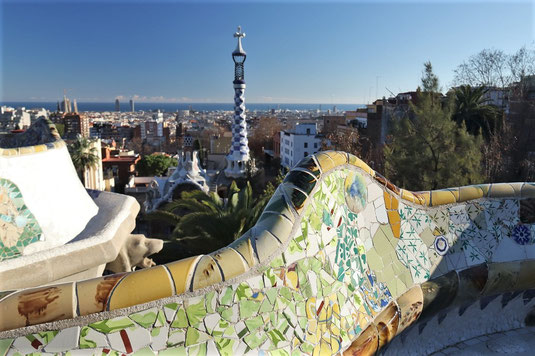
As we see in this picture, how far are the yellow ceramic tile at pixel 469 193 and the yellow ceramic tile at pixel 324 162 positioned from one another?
169 cm

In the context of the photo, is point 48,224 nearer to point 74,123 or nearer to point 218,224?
point 218,224

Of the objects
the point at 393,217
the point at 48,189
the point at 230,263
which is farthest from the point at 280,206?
the point at 48,189

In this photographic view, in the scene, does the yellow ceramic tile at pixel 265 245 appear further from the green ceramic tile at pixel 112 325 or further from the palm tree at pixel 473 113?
the palm tree at pixel 473 113

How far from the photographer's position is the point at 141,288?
1.87 meters

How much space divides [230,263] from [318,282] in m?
0.71

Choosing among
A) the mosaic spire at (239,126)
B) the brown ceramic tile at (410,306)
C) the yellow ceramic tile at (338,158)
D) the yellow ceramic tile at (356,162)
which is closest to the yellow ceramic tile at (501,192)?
the brown ceramic tile at (410,306)

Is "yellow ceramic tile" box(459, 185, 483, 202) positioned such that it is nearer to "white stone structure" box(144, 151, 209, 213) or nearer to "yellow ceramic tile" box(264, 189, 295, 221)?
"yellow ceramic tile" box(264, 189, 295, 221)

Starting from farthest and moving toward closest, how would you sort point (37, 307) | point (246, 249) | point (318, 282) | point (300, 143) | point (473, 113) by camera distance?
point (300, 143), point (473, 113), point (318, 282), point (246, 249), point (37, 307)

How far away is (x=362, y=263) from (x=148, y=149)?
42.0 metres

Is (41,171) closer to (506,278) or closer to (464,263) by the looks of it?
(464,263)

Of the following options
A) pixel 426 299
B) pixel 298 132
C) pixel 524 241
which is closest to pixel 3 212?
pixel 426 299

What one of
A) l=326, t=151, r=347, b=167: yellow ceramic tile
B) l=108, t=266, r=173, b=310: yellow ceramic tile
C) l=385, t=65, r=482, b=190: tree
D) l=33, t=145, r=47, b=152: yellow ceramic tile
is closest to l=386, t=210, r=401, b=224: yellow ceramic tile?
l=326, t=151, r=347, b=167: yellow ceramic tile

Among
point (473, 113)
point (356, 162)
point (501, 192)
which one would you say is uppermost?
point (473, 113)

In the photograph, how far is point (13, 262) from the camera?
128 inches
